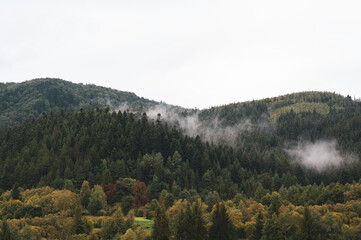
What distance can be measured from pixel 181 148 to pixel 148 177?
35.1 metres

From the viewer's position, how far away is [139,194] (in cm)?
13450

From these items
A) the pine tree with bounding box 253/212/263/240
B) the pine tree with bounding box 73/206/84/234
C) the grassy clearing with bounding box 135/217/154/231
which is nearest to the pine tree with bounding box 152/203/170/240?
the grassy clearing with bounding box 135/217/154/231

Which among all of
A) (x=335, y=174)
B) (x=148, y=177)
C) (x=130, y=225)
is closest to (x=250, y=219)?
(x=130, y=225)

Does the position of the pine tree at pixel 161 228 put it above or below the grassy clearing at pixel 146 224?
above

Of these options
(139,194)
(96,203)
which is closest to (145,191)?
(139,194)

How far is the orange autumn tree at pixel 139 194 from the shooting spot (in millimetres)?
132663

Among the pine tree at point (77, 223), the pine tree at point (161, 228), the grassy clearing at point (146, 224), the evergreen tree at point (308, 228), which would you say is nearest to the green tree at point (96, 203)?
the grassy clearing at point (146, 224)

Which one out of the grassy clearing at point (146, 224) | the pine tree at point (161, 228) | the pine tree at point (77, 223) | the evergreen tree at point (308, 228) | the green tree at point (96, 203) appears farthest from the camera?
the green tree at point (96, 203)

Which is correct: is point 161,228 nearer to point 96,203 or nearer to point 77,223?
point 77,223

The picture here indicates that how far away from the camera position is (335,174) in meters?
194

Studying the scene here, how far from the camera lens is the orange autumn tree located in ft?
435

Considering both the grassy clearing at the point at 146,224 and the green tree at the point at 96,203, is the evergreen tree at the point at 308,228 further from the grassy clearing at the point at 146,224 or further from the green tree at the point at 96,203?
the green tree at the point at 96,203

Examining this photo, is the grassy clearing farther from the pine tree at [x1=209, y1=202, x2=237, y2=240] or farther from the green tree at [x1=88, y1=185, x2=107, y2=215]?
the pine tree at [x1=209, y1=202, x2=237, y2=240]

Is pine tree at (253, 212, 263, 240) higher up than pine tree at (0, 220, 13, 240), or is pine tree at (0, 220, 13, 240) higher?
pine tree at (253, 212, 263, 240)
